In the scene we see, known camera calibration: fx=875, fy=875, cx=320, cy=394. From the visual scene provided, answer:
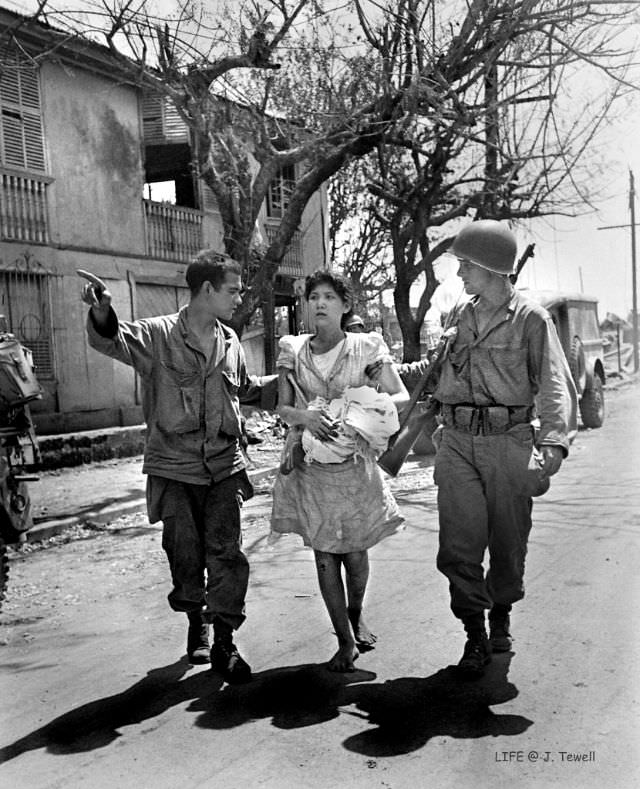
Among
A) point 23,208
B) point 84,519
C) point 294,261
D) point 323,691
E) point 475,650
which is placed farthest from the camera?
point 294,261

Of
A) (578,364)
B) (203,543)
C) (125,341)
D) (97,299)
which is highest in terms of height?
(97,299)

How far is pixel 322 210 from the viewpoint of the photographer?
20781mm

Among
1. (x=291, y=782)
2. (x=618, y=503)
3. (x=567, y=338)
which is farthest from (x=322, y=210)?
(x=291, y=782)

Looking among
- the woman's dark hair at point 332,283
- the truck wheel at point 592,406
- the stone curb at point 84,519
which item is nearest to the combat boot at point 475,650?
the woman's dark hair at point 332,283

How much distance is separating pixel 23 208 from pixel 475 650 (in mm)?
11345

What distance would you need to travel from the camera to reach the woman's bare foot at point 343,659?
3.74m

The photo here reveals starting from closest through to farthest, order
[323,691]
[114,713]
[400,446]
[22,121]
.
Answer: [114,713], [323,691], [400,446], [22,121]

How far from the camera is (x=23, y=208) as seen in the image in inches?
515

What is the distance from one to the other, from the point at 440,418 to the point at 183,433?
1.20m

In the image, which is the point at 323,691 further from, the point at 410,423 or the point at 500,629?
the point at 410,423

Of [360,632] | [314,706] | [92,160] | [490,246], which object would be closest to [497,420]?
[490,246]

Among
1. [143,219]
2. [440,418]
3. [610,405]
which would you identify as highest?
[143,219]

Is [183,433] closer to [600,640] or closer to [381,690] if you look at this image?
[381,690]

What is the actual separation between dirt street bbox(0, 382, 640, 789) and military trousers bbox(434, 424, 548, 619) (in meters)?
0.34
